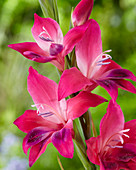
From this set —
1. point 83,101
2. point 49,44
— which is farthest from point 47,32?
point 83,101

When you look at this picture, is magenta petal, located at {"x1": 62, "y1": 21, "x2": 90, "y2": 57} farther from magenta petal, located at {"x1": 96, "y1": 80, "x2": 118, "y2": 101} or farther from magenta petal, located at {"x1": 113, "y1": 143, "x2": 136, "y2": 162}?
magenta petal, located at {"x1": 113, "y1": 143, "x2": 136, "y2": 162}

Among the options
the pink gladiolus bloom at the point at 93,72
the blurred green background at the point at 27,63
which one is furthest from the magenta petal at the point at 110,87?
the blurred green background at the point at 27,63

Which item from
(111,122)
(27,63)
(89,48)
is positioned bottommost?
(27,63)

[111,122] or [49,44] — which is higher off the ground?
[49,44]

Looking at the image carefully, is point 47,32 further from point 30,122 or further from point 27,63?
point 27,63

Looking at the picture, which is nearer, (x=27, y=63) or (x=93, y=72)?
(x=93, y=72)

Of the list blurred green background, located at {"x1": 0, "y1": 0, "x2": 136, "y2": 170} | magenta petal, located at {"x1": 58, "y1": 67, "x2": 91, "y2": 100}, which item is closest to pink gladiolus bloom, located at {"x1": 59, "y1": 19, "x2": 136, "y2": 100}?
magenta petal, located at {"x1": 58, "y1": 67, "x2": 91, "y2": 100}

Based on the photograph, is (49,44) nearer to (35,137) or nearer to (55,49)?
(55,49)
